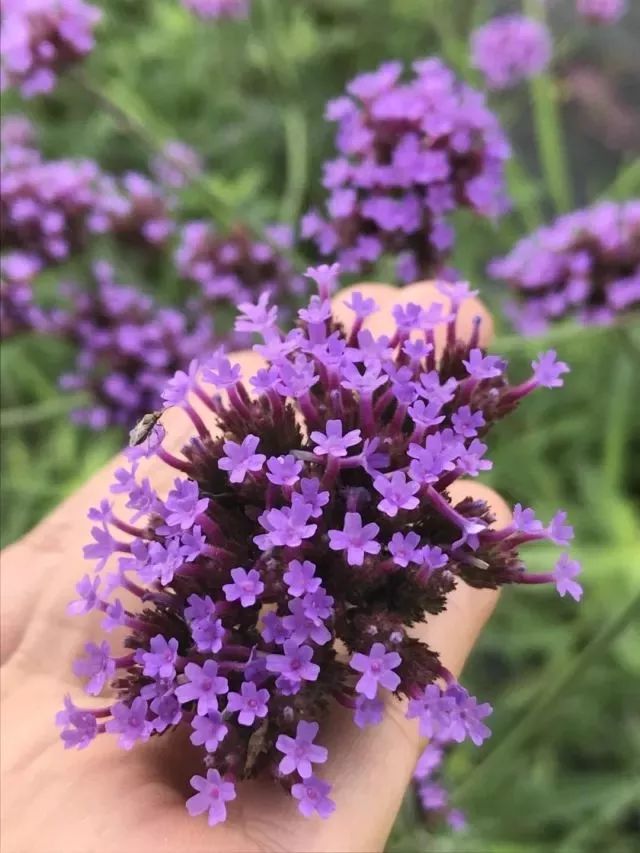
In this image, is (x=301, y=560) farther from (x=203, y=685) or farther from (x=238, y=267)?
(x=238, y=267)

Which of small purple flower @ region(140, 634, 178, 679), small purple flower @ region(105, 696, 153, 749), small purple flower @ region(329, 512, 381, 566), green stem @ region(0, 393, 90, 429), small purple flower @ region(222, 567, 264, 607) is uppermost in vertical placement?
small purple flower @ region(329, 512, 381, 566)

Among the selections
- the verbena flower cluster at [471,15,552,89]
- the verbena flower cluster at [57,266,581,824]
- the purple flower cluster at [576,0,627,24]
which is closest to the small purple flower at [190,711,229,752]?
the verbena flower cluster at [57,266,581,824]

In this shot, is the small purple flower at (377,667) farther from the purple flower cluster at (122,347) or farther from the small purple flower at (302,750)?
the purple flower cluster at (122,347)

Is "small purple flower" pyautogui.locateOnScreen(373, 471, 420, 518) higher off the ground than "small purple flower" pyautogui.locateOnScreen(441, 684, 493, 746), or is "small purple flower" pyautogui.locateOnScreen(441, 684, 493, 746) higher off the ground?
"small purple flower" pyautogui.locateOnScreen(373, 471, 420, 518)

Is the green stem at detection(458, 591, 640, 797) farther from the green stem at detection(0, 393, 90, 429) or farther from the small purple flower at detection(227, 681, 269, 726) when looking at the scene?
the green stem at detection(0, 393, 90, 429)

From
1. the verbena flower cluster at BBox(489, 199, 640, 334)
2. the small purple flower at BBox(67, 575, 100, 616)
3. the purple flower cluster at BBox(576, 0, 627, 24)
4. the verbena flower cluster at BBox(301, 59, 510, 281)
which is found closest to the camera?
the small purple flower at BBox(67, 575, 100, 616)

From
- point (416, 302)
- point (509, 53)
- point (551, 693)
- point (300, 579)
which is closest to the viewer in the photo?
point (300, 579)

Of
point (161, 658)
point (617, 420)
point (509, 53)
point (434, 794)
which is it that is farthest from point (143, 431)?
point (509, 53)
